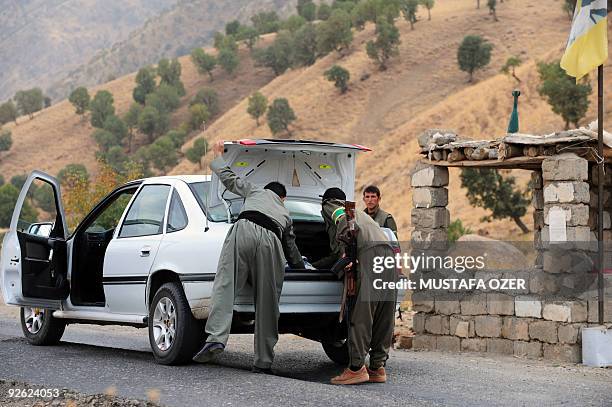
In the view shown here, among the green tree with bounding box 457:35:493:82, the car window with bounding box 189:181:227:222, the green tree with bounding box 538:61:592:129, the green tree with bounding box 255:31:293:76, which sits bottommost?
the car window with bounding box 189:181:227:222

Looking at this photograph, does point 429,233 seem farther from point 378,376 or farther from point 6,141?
point 6,141

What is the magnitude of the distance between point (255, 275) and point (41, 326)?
12.5 feet

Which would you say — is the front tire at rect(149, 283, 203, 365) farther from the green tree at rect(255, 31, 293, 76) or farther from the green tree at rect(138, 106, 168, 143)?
the green tree at rect(255, 31, 293, 76)

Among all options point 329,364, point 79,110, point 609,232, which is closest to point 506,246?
point 609,232

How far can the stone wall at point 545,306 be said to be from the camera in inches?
469

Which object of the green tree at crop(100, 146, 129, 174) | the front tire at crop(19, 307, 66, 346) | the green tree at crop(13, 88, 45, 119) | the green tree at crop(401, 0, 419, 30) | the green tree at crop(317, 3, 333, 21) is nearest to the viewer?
the front tire at crop(19, 307, 66, 346)

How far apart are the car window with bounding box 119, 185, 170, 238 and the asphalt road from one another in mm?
1287

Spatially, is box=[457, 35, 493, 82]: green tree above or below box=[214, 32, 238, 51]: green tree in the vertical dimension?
below

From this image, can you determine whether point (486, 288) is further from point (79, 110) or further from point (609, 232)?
point (79, 110)

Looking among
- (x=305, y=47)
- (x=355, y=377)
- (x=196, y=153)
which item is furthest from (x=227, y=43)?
(x=355, y=377)

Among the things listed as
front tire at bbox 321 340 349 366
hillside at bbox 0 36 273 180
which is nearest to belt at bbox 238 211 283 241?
front tire at bbox 321 340 349 366

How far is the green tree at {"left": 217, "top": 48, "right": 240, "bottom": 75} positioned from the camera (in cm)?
8412

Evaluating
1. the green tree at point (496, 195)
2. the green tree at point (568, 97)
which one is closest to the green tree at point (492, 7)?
the green tree at point (568, 97)

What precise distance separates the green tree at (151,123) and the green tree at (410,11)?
813 inches
